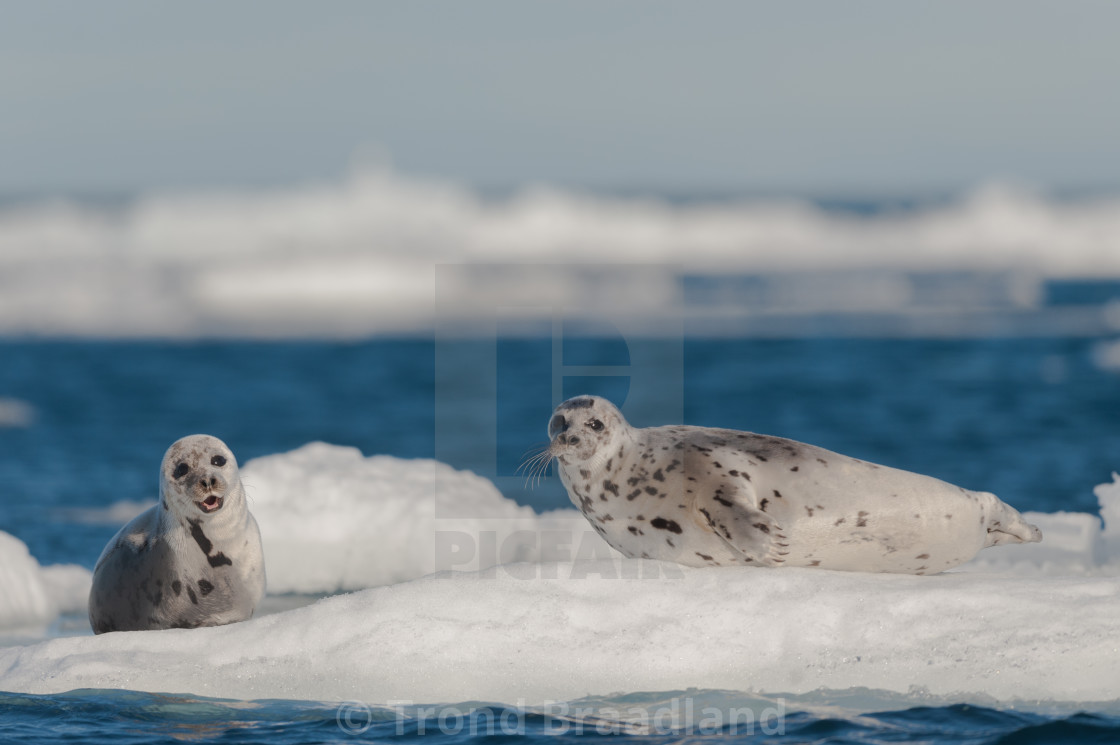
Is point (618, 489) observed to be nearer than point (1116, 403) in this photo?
Yes

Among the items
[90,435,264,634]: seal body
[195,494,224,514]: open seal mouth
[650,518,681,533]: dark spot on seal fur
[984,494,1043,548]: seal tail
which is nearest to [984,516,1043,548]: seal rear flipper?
[984,494,1043,548]: seal tail

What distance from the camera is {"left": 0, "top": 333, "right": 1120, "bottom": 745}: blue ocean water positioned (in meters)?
5.36

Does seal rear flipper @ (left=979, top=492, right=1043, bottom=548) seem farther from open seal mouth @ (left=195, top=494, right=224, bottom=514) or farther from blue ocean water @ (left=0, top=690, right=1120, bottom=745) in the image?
open seal mouth @ (left=195, top=494, right=224, bottom=514)

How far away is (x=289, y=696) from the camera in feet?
18.8

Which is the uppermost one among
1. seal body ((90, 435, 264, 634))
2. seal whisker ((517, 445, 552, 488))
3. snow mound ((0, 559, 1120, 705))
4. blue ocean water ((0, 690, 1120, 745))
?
seal whisker ((517, 445, 552, 488))

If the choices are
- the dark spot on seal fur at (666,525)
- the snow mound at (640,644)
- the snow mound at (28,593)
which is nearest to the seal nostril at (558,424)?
the dark spot on seal fur at (666,525)

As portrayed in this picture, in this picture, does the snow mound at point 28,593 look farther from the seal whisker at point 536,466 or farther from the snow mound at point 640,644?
the seal whisker at point 536,466

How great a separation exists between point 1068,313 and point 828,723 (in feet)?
143

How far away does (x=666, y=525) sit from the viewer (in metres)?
6.46

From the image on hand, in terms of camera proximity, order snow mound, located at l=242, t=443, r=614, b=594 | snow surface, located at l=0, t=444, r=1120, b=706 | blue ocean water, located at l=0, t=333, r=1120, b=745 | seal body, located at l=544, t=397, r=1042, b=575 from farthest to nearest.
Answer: snow mound, located at l=242, t=443, r=614, b=594 → seal body, located at l=544, t=397, r=1042, b=575 → snow surface, located at l=0, t=444, r=1120, b=706 → blue ocean water, located at l=0, t=333, r=1120, b=745

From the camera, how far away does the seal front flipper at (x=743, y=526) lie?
6152mm

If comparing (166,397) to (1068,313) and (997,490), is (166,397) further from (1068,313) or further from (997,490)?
(1068,313)

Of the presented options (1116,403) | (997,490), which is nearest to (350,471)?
(997,490)

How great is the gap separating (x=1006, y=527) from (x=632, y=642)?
217cm
